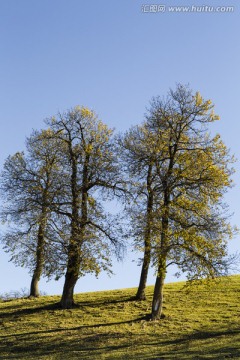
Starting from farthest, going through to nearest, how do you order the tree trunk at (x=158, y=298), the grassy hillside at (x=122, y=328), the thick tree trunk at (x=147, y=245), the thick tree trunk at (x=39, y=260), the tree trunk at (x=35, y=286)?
the tree trunk at (x=35, y=286)
the thick tree trunk at (x=39, y=260)
the thick tree trunk at (x=147, y=245)
the tree trunk at (x=158, y=298)
the grassy hillside at (x=122, y=328)

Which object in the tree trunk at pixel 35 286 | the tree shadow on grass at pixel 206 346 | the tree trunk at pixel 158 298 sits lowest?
the tree shadow on grass at pixel 206 346

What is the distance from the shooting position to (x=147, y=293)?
39906 millimetres

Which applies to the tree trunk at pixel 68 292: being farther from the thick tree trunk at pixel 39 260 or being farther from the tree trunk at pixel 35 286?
the tree trunk at pixel 35 286

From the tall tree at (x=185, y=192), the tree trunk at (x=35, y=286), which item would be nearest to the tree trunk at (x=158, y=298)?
the tall tree at (x=185, y=192)

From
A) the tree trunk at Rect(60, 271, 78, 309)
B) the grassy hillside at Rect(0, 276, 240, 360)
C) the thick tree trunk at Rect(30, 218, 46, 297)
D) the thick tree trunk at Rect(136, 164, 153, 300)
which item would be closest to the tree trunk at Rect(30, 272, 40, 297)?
the thick tree trunk at Rect(30, 218, 46, 297)

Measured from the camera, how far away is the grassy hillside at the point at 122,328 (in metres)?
24.2

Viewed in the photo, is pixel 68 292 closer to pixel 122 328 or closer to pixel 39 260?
pixel 39 260

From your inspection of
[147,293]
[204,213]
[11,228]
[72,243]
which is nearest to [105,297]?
[147,293]

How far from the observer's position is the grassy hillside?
24250 mm

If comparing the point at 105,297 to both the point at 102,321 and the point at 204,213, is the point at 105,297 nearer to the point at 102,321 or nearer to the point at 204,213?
the point at 102,321

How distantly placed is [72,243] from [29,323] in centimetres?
630

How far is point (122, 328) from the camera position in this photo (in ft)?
96.3

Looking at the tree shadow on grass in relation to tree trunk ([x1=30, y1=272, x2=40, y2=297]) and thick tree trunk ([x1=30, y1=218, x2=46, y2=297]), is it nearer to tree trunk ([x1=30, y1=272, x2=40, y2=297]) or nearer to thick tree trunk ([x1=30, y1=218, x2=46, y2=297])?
thick tree trunk ([x1=30, y1=218, x2=46, y2=297])

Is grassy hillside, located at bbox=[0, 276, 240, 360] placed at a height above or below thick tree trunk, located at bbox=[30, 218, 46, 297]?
below
